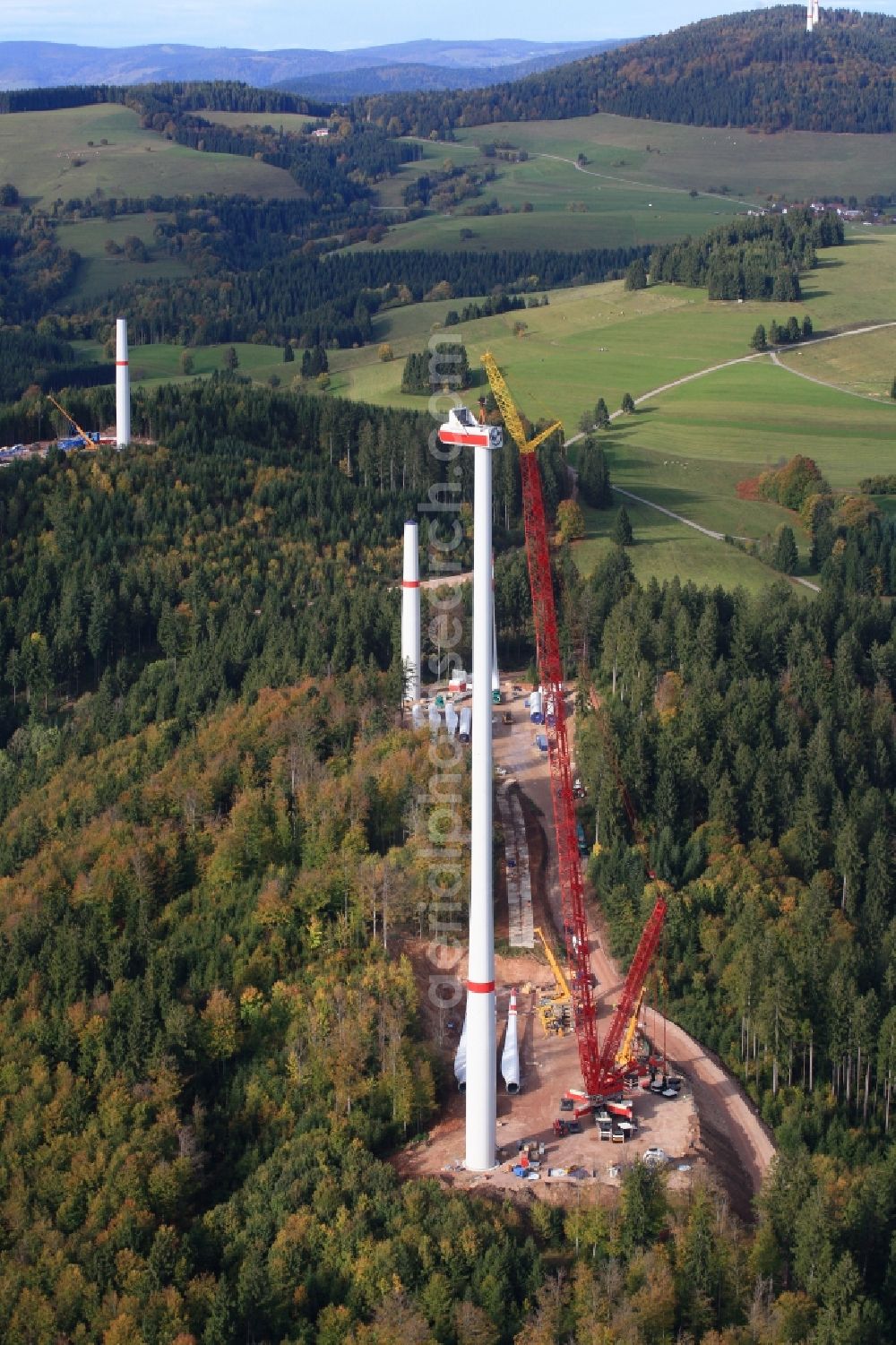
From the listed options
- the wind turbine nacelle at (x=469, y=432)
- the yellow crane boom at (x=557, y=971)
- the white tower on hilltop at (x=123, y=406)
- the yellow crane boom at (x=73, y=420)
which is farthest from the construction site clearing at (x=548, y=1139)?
the yellow crane boom at (x=73, y=420)

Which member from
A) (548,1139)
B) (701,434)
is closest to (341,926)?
(548,1139)

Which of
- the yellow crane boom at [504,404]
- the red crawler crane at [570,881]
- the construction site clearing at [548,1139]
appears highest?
the yellow crane boom at [504,404]

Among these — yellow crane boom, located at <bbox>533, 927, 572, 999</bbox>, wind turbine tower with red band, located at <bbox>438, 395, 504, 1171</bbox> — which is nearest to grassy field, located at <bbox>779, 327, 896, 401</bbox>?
yellow crane boom, located at <bbox>533, 927, 572, 999</bbox>

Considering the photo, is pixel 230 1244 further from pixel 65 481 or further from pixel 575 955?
pixel 65 481

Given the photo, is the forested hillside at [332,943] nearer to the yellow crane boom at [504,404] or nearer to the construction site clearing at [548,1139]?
the construction site clearing at [548,1139]

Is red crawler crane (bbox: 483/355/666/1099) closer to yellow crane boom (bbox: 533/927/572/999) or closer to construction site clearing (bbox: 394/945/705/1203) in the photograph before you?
yellow crane boom (bbox: 533/927/572/999)

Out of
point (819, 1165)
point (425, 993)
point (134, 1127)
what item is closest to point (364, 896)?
point (425, 993)

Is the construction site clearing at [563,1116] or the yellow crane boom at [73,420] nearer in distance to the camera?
the construction site clearing at [563,1116]
